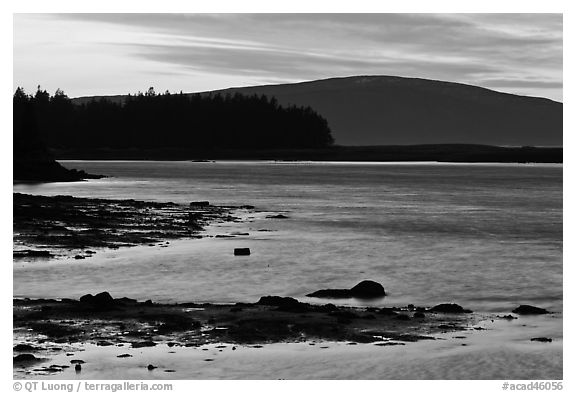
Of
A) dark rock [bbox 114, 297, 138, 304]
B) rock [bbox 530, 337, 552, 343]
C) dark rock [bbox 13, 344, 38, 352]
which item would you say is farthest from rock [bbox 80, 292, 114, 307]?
rock [bbox 530, 337, 552, 343]

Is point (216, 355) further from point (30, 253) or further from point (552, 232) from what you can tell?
point (552, 232)

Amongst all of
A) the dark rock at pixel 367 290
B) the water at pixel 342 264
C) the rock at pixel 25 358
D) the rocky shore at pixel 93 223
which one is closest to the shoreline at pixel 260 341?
the rock at pixel 25 358

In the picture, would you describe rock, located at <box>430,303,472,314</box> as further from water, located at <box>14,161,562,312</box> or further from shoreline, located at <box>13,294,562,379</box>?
water, located at <box>14,161,562,312</box>

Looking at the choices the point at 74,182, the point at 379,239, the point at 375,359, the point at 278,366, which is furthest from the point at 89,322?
the point at 74,182

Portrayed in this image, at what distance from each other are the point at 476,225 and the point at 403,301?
3464cm

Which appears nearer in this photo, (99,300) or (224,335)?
(224,335)

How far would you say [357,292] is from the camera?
27.8 meters

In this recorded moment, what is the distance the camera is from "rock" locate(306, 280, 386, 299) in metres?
27.7

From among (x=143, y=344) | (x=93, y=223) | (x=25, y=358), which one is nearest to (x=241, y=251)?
(x=93, y=223)

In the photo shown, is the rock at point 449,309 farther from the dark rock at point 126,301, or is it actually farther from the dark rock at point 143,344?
the dark rock at point 143,344

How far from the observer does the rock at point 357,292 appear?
90.8 ft

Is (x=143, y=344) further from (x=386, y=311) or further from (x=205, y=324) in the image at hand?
(x=386, y=311)

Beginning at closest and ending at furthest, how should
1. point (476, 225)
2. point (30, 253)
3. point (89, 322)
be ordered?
1. point (89, 322)
2. point (30, 253)
3. point (476, 225)

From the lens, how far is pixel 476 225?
2425 inches
